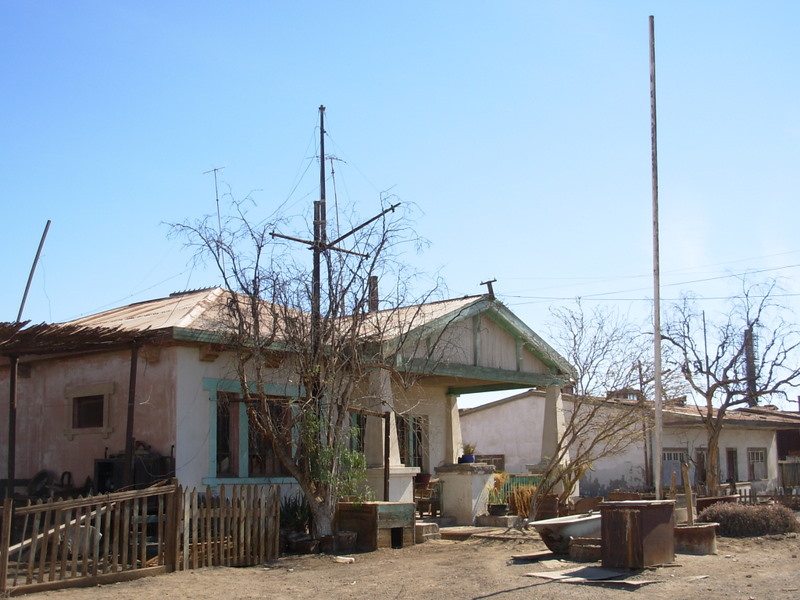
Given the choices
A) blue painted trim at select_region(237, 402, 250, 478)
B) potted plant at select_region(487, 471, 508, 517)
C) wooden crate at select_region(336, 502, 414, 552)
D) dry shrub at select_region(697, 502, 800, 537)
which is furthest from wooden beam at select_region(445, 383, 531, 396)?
blue painted trim at select_region(237, 402, 250, 478)

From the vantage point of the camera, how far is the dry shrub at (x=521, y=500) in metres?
17.2

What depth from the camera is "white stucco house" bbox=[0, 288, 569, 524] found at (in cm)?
1312

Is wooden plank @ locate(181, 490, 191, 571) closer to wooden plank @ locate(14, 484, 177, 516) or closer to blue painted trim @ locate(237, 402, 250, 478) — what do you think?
wooden plank @ locate(14, 484, 177, 516)

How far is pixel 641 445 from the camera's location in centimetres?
2809

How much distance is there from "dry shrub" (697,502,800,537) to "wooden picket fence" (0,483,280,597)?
763 cm

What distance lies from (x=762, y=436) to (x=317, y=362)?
86.1 feet

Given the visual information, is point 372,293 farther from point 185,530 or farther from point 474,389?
point 474,389

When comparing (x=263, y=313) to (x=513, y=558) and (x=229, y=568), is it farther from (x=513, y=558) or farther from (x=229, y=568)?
(x=513, y=558)

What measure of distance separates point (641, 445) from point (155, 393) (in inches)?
736

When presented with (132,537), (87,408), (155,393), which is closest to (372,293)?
(155,393)

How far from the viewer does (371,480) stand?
50.2 ft

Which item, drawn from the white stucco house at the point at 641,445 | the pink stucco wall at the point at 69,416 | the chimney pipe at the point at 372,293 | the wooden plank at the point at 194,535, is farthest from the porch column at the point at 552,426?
the wooden plank at the point at 194,535

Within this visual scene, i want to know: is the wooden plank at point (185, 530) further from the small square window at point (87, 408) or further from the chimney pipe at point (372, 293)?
the chimney pipe at point (372, 293)

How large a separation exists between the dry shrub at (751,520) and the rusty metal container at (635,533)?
13.9 ft
